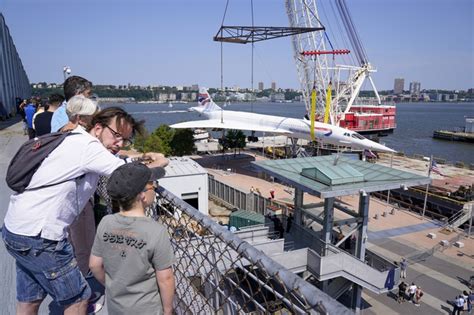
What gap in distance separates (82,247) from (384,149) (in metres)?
27.5

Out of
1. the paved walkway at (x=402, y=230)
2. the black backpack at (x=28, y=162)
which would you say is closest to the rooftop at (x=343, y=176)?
the paved walkway at (x=402, y=230)

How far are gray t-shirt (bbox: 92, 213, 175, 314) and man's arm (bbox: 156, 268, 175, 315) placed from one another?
0.04 metres

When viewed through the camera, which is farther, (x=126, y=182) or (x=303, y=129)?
(x=303, y=129)

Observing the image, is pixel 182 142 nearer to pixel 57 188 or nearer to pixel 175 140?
pixel 175 140

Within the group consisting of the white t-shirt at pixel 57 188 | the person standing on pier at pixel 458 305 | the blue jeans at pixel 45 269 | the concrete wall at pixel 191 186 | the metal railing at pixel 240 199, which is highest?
the white t-shirt at pixel 57 188

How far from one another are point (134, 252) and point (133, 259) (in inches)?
1.8

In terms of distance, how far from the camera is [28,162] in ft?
7.20

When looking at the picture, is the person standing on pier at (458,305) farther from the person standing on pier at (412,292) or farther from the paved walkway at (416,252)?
the person standing on pier at (412,292)

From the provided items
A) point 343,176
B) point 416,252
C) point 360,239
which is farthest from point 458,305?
point 343,176

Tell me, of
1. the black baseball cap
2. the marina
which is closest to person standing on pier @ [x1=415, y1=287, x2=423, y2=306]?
the marina

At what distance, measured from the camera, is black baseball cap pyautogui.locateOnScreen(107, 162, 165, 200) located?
2.10m

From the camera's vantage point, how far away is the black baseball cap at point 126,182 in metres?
2.10

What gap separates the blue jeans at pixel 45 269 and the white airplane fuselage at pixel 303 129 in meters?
27.7

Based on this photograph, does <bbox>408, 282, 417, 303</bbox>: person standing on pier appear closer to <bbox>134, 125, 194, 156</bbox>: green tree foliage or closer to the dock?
<bbox>134, 125, 194, 156</bbox>: green tree foliage
